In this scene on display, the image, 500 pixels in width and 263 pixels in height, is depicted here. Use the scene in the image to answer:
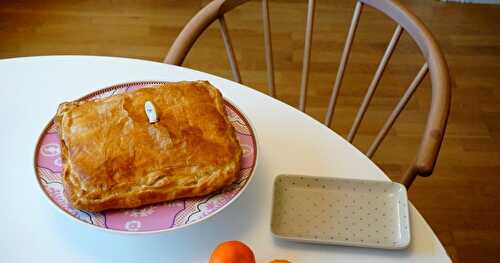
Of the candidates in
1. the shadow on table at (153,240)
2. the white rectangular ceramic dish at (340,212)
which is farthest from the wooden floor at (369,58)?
the shadow on table at (153,240)

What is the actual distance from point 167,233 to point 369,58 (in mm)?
1621

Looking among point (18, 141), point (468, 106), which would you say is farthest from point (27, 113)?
point (468, 106)

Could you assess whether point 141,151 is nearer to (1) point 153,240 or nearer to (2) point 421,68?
(1) point 153,240

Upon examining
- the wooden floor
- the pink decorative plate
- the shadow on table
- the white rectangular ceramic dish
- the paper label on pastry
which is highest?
the paper label on pastry

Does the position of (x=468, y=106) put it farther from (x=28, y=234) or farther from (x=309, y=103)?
(x=28, y=234)

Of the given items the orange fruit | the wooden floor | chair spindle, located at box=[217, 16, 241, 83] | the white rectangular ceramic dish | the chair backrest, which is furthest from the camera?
the wooden floor

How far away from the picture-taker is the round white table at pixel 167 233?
0.80 metres

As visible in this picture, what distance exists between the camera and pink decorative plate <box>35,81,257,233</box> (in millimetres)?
761

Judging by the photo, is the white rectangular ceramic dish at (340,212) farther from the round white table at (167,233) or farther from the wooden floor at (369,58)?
the wooden floor at (369,58)

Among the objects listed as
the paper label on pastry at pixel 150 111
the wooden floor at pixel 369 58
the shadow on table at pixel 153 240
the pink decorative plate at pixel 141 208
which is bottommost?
the wooden floor at pixel 369 58

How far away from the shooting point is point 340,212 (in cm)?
85

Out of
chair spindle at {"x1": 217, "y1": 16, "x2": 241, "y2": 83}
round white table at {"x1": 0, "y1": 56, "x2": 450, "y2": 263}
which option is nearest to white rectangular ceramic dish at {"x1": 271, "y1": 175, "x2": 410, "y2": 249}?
round white table at {"x1": 0, "y1": 56, "x2": 450, "y2": 263}

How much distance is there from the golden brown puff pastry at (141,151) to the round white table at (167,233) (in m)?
0.08

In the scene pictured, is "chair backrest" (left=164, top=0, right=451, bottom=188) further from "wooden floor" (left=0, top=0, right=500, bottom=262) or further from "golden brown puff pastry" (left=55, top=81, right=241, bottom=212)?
"wooden floor" (left=0, top=0, right=500, bottom=262)
